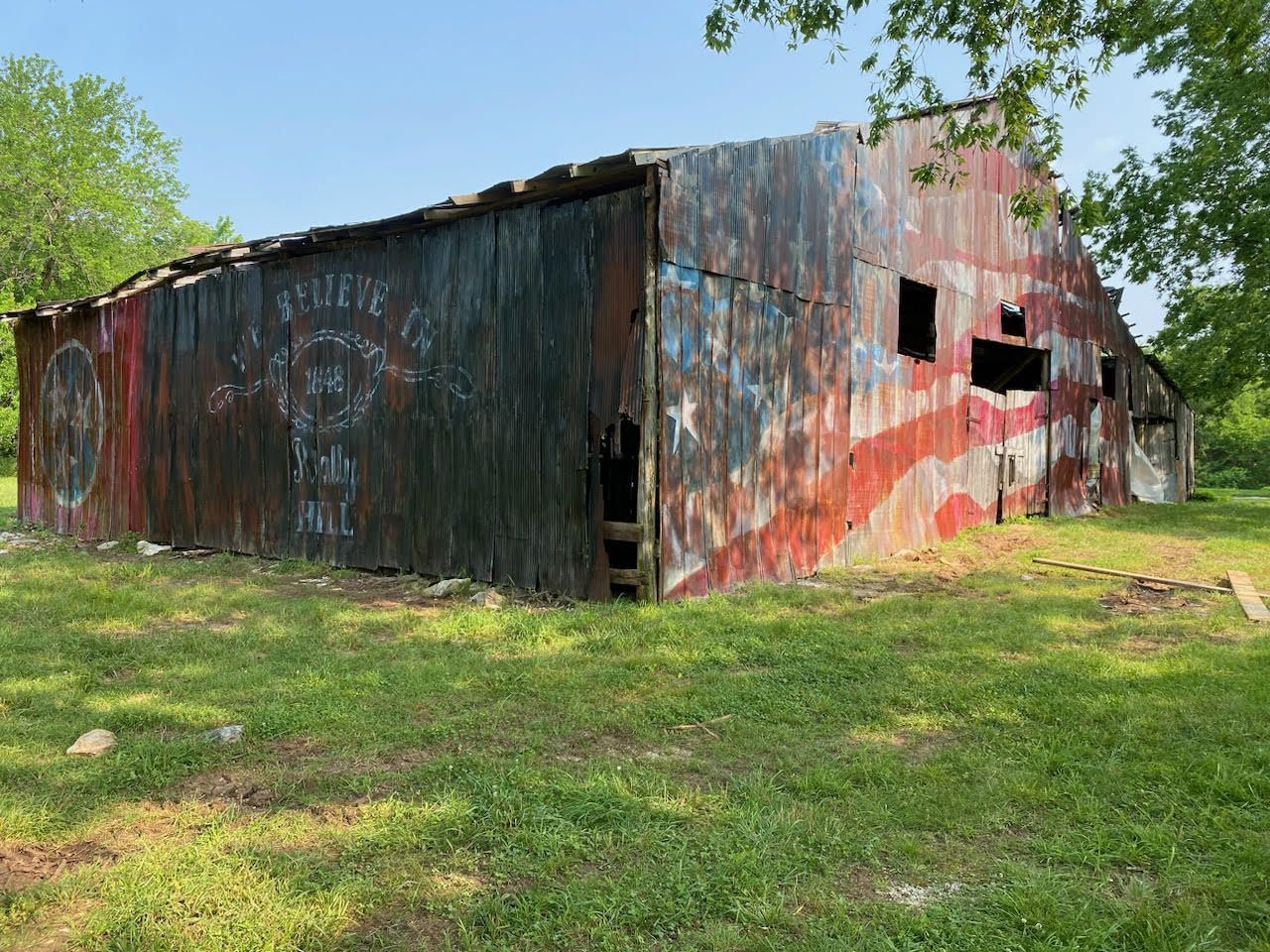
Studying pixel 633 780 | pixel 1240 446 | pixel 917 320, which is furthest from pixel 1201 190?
pixel 1240 446

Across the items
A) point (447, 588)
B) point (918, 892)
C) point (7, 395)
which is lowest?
point (918, 892)

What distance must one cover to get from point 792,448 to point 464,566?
353 cm

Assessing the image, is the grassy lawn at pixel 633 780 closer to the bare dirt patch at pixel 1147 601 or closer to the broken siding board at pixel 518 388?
the bare dirt patch at pixel 1147 601

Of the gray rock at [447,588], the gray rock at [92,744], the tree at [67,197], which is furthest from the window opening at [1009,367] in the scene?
the tree at [67,197]

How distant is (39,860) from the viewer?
270 centimetres

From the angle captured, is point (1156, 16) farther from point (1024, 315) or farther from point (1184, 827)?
point (1184, 827)

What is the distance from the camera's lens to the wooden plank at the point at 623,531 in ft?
21.9

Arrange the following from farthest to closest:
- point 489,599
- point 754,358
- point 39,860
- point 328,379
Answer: point 328,379
point 754,358
point 489,599
point 39,860

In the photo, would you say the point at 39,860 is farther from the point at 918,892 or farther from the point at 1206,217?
the point at 1206,217

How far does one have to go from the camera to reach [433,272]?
26.4 feet

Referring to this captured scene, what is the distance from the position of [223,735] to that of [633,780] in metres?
2.02

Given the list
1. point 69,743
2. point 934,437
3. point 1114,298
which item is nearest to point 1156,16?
point 934,437

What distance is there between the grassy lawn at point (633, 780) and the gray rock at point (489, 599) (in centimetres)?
31

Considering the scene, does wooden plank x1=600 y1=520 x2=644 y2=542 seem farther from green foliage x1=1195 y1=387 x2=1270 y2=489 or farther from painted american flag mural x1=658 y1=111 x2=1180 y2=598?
green foliage x1=1195 y1=387 x2=1270 y2=489
